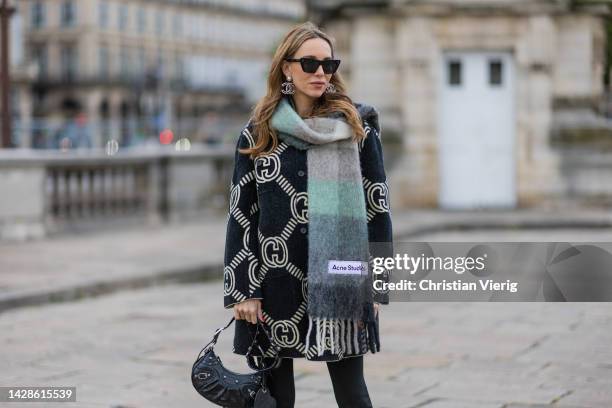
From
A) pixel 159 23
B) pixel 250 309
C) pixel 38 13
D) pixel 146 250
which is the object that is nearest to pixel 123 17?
pixel 159 23

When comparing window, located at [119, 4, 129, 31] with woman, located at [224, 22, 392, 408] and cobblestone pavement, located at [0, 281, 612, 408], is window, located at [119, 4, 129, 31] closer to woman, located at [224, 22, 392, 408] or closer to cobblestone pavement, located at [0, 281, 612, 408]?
cobblestone pavement, located at [0, 281, 612, 408]

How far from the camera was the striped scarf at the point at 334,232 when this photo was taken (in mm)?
4301

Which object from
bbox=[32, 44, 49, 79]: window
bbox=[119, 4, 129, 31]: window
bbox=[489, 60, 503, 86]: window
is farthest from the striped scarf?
bbox=[119, 4, 129, 31]: window

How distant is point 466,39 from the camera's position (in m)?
18.1

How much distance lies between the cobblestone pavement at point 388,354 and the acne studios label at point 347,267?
7.02 ft

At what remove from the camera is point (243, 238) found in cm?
443

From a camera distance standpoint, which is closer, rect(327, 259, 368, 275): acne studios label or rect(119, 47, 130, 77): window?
rect(327, 259, 368, 275): acne studios label

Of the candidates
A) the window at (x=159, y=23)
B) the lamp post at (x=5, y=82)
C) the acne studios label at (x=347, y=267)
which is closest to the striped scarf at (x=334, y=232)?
the acne studios label at (x=347, y=267)

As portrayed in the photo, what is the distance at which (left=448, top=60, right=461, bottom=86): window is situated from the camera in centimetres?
1820

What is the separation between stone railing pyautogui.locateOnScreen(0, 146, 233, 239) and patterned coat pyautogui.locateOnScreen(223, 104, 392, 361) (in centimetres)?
1082

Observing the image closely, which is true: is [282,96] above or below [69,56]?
below

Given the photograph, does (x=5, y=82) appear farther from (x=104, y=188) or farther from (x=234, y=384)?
(x=234, y=384)

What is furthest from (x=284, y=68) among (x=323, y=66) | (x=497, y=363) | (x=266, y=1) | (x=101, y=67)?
(x=266, y=1)

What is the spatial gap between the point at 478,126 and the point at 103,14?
74817 mm
